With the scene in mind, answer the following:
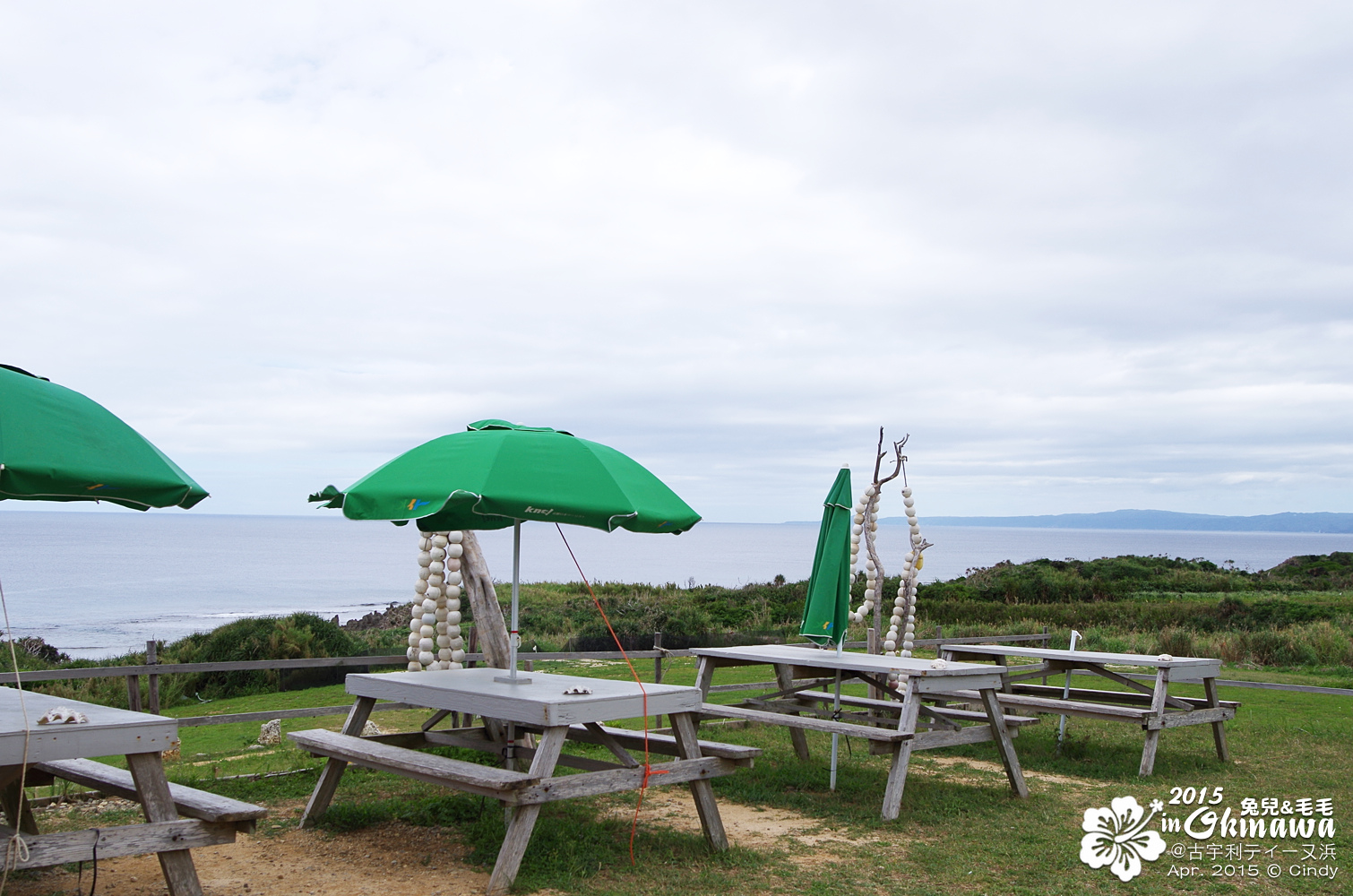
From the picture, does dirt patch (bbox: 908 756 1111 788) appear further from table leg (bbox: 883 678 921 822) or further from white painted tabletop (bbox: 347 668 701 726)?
white painted tabletop (bbox: 347 668 701 726)

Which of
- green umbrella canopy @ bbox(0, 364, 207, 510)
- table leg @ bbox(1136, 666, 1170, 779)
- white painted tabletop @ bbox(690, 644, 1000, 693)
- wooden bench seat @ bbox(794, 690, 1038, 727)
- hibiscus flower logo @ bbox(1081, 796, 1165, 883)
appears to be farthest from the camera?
table leg @ bbox(1136, 666, 1170, 779)

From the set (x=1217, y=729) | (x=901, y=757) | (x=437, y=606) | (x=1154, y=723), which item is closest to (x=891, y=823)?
(x=901, y=757)

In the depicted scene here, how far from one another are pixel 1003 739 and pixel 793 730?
1918 mm

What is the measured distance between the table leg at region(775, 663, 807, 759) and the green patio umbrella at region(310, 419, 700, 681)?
318 cm

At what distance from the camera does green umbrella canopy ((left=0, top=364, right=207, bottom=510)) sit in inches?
146

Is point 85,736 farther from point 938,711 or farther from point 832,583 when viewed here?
point 938,711

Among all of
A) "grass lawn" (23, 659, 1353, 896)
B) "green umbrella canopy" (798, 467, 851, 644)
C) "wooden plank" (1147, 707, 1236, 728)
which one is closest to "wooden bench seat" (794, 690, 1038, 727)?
"grass lawn" (23, 659, 1353, 896)

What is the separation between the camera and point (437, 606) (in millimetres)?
8711

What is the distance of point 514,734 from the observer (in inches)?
260

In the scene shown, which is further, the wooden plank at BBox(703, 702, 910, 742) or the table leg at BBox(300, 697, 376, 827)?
the wooden plank at BBox(703, 702, 910, 742)

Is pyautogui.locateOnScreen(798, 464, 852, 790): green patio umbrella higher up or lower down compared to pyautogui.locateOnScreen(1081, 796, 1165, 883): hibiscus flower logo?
higher up

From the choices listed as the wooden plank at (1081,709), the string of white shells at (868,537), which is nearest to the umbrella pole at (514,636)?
the wooden plank at (1081,709)

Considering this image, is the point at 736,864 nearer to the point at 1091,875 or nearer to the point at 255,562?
the point at 1091,875

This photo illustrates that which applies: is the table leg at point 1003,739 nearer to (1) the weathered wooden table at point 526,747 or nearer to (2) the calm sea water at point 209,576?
(1) the weathered wooden table at point 526,747
